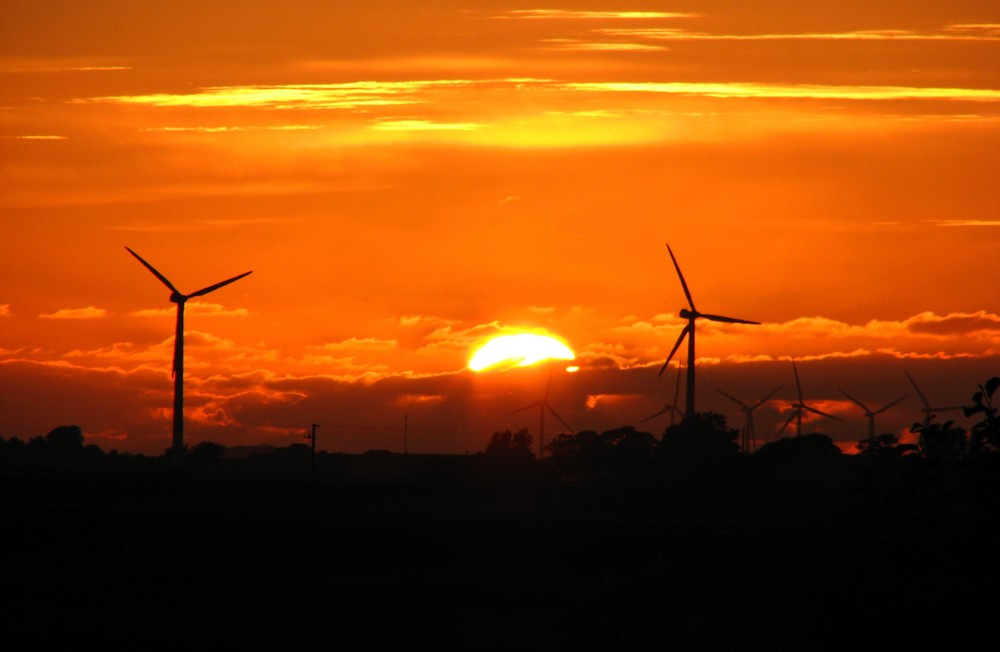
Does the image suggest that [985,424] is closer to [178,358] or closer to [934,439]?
[934,439]

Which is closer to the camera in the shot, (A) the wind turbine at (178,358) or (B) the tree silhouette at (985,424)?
(B) the tree silhouette at (985,424)

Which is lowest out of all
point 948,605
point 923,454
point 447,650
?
point 447,650

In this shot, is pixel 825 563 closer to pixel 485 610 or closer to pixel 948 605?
pixel 485 610

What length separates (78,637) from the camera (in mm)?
66688

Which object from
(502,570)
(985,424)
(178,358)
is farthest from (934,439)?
(178,358)

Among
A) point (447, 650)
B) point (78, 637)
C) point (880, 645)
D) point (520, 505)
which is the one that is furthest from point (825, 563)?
point (880, 645)

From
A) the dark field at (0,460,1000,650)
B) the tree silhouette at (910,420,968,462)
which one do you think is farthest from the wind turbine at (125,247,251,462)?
the tree silhouette at (910,420,968,462)

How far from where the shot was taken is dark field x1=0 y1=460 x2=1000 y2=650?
21250mm

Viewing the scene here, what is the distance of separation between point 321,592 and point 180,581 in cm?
912

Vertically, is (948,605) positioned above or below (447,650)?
above

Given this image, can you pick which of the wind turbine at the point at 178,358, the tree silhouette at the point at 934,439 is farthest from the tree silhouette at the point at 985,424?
the wind turbine at the point at 178,358

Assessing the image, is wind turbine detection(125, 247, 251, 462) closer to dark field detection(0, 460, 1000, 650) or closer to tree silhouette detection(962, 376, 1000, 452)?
dark field detection(0, 460, 1000, 650)

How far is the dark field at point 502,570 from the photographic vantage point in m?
21.2

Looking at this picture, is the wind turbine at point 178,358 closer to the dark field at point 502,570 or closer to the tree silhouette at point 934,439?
the dark field at point 502,570
